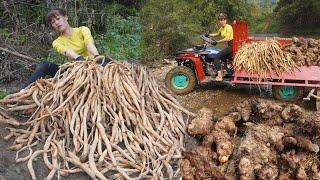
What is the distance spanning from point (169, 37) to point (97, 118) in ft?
27.5

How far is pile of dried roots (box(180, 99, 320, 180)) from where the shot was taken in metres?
4.25

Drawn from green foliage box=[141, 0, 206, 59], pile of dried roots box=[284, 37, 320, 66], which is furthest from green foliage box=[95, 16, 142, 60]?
pile of dried roots box=[284, 37, 320, 66]

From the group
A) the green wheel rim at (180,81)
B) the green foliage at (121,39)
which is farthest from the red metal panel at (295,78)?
the green foliage at (121,39)

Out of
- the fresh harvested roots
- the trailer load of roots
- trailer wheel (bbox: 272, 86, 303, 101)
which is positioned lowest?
trailer wheel (bbox: 272, 86, 303, 101)

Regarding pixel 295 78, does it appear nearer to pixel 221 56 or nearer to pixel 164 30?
pixel 221 56

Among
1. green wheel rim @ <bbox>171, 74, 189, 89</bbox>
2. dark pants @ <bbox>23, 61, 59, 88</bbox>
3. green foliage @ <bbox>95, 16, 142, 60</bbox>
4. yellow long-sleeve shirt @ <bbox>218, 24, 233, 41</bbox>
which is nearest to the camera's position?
dark pants @ <bbox>23, 61, 59, 88</bbox>

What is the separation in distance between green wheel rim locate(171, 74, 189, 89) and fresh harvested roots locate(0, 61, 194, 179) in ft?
10.9

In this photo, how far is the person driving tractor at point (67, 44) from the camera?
5195 mm

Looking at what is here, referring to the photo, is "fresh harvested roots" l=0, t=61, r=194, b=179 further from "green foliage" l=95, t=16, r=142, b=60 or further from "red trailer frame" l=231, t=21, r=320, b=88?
"green foliage" l=95, t=16, r=142, b=60

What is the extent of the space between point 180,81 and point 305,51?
2441mm

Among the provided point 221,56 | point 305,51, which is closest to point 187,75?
point 221,56

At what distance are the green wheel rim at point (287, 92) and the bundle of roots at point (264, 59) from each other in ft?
1.39

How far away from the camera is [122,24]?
1199 centimetres

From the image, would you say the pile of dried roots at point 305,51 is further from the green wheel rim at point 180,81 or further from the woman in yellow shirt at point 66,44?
the woman in yellow shirt at point 66,44
